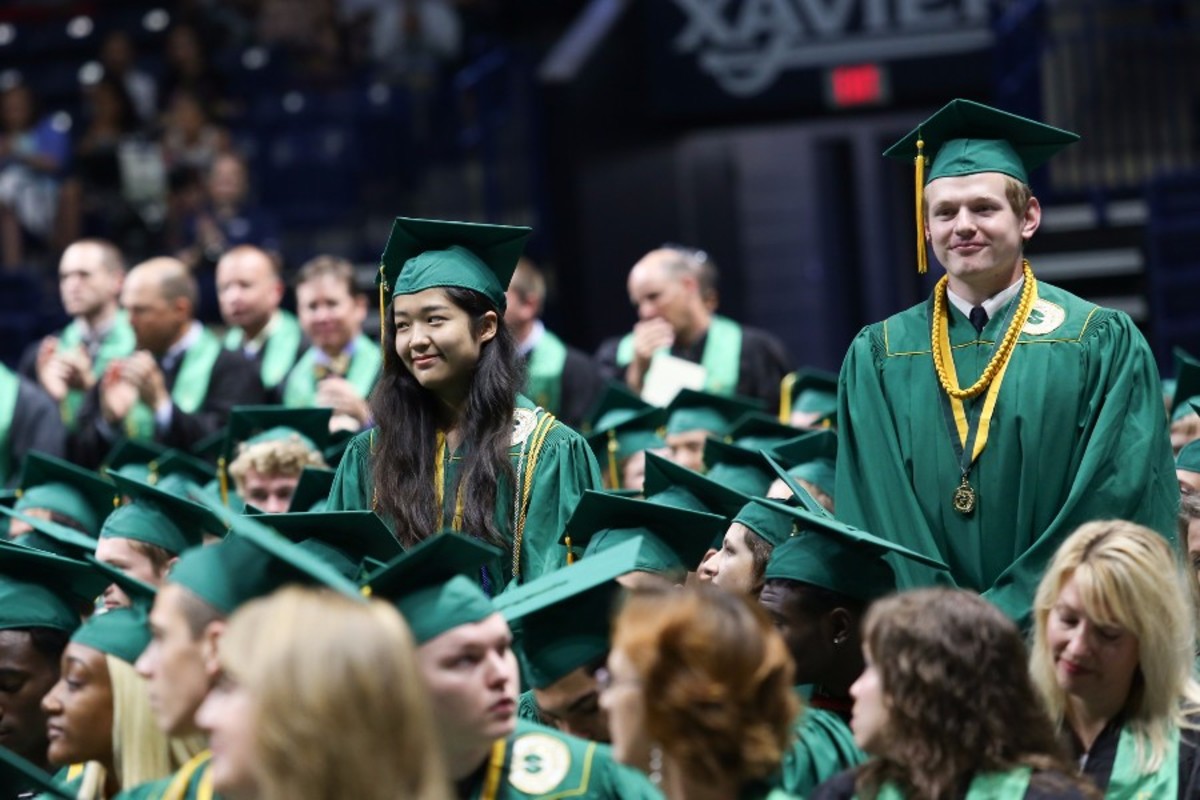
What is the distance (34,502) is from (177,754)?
334 centimetres

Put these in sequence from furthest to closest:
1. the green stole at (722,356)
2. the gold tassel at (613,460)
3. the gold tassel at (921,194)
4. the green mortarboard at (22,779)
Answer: the green stole at (722,356) < the gold tassel at (613,460) < the gold tassel at (921,194) < the green mortarboard at (22,779)

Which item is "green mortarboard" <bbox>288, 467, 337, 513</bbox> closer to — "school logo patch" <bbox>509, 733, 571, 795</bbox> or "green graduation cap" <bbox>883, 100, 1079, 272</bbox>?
"green graduation cap" <bbox>883, 100, 1079, 272</bbox>

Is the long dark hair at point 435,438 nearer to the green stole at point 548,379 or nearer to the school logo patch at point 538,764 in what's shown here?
the school logo patch at point 538,764

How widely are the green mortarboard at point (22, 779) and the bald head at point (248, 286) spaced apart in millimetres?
5479

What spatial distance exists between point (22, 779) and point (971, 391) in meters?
2.30

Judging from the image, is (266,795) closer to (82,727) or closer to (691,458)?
(82,727)

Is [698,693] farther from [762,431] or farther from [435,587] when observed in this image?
[762,431]

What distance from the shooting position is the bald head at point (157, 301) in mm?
9383

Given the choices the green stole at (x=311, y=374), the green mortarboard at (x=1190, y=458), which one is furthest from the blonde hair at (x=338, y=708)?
the green stole at (x=311, y=374)

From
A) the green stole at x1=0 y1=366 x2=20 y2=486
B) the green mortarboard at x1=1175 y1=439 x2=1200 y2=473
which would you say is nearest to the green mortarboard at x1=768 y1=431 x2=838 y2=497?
the green mortarboard at x1=1175 y1=439 x2=1200 y2=473

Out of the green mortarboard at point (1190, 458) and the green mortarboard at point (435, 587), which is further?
the green mortarboard at point (1190, 458)

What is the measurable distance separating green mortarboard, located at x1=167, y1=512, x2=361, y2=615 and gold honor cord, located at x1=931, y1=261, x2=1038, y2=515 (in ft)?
5.95

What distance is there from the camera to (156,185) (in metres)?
13.7

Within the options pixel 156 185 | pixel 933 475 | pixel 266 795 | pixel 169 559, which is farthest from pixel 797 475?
pixel 156 185
